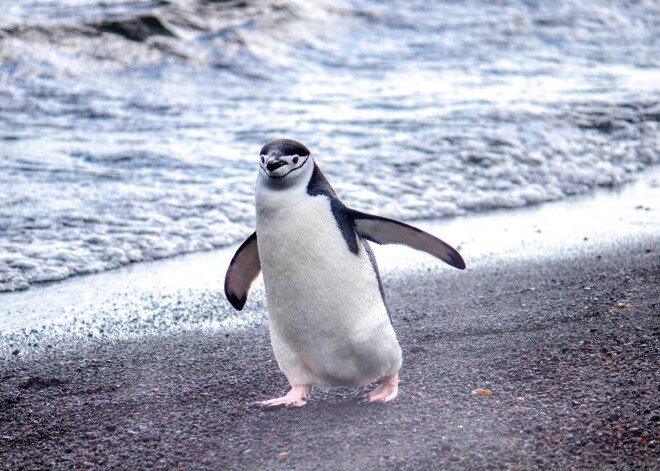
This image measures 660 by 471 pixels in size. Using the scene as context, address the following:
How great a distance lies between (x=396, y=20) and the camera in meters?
15.9

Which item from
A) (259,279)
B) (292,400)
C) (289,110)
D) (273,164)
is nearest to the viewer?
(273,164)

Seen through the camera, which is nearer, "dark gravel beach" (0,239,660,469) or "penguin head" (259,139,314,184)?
"dark gravel beach" (0,239,660,469)

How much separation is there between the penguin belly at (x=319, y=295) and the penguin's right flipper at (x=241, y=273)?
0.19 meters

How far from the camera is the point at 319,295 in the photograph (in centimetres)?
284

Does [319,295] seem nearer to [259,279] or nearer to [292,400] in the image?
[292,400]

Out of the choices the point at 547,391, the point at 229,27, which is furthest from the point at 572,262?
the point at 229,27

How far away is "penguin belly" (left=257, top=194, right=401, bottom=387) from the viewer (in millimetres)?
2832

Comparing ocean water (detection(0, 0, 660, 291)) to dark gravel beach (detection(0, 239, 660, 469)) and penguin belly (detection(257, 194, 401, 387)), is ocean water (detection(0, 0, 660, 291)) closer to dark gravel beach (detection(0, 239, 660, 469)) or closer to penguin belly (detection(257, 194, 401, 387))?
dark gravel beach (detection(0, 239, 660, 469))

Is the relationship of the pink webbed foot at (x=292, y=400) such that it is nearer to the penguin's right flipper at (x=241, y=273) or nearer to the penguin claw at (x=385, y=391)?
the penguin claw at (x=385, y=391)

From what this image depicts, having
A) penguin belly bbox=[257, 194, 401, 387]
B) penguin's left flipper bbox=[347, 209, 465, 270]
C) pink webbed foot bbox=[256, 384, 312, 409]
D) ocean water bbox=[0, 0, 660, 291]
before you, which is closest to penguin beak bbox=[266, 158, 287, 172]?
penguin belly bbox=[257, 194, 401, 387]

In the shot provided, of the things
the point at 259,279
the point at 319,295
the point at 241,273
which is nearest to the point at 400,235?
the point at 319,295

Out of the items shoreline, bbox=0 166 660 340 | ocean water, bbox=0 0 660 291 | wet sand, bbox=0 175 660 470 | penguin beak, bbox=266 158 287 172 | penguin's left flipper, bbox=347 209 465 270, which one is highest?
penguin beak, bbox=266 158 287 172

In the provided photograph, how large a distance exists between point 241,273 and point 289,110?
22.4 feet

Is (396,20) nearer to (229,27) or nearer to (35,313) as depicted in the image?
(229,27)
